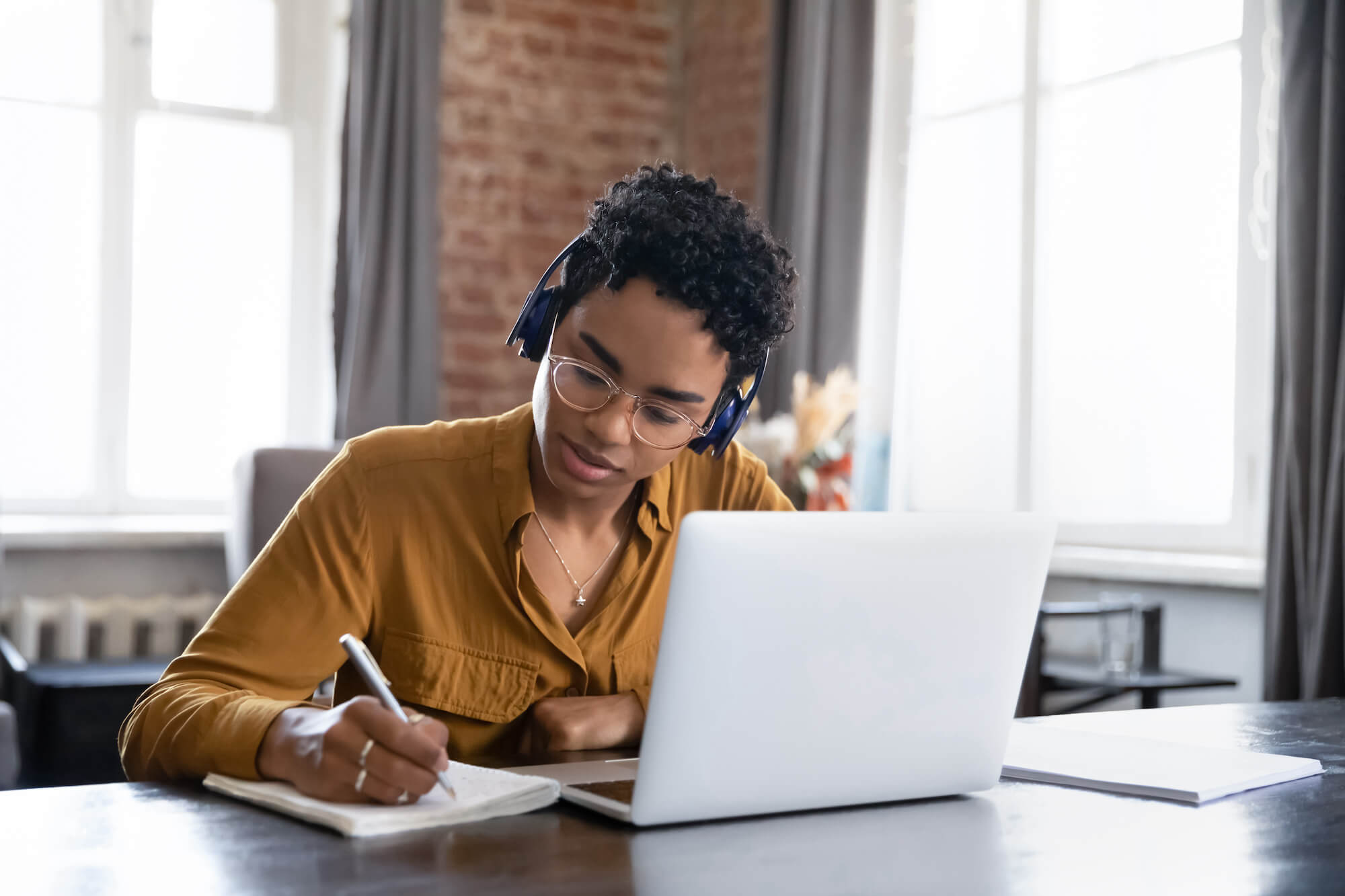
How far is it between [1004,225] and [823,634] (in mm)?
3003

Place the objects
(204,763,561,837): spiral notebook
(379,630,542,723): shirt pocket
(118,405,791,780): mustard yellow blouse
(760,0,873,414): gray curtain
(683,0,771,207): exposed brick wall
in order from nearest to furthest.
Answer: (204,763,561,837): spiral notebook < (118,405,791,780): mustard yellow blouse < (379,630,542,723): shirt pocket < (760,0,873,414): gray curtain < (683,0,771,207): exposed brick wall

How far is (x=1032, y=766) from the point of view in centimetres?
126

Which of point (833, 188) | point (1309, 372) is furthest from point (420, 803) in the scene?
point (833, 188)

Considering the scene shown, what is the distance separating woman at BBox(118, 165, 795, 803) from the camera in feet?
4.53

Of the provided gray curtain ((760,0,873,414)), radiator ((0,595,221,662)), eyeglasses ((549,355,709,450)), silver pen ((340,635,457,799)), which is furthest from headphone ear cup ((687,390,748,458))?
radiator ((0,595,221,662))

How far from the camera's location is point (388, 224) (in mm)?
4211

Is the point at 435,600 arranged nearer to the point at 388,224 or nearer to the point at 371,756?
the point at 371,756

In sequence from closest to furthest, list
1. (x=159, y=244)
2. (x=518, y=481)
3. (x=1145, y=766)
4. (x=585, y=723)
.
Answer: (x=1145, y=766) → (x=585, y=723) → (x=518, y=481) → (x=159, y=244)

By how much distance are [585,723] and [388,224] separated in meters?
3.09

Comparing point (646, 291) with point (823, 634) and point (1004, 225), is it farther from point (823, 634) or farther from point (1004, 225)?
point (1004, 225)

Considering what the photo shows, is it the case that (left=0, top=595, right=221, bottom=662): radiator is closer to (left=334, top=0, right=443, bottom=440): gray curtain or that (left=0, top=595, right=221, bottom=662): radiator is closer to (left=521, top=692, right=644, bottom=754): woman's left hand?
(left=334, top=0, right=443, bottom=440): gray curtain

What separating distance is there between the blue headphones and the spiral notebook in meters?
0.52

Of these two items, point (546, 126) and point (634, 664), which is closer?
point (634, 664)

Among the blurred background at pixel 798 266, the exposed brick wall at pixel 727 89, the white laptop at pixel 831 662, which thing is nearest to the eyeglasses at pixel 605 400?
the white laptop at pixel 831 662
